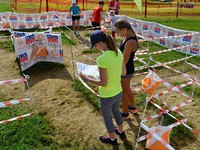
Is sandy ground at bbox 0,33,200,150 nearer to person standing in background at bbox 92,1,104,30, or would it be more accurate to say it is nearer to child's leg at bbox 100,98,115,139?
child's leg at bbox 100,98,115,139

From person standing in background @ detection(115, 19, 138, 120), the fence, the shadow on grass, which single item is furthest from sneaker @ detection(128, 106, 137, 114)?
the fence

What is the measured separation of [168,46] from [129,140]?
23.5 ft

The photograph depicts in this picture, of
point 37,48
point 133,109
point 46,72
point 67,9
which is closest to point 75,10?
point 37,48

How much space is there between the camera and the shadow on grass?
23.5 ft

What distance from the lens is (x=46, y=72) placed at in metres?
7.60

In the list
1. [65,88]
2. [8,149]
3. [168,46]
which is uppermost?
[168,46]

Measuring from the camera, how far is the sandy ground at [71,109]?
14.7 ft

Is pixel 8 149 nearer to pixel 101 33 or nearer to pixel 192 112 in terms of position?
pixel 101 33

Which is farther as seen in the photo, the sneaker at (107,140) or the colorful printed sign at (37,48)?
the colorful printed sign at (37,48)

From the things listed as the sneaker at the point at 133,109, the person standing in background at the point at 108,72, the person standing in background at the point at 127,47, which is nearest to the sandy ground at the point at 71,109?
the sneaker at the point at 133,109

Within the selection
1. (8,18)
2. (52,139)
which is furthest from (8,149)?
(8,18)

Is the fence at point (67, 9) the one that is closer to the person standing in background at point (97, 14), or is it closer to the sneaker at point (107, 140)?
the person standing in background at point (97, 14)

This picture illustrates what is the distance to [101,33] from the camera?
3.22 meters

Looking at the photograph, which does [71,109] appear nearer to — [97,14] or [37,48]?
[37,48]
